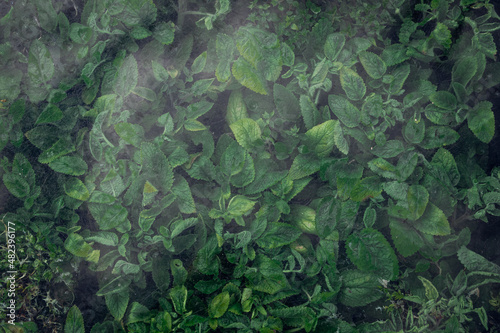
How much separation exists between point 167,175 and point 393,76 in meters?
1.18

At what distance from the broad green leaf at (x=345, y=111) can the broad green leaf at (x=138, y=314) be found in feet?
4.32

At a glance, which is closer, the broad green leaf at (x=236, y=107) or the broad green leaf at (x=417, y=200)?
the broad green leaf at (x=417, y=200)

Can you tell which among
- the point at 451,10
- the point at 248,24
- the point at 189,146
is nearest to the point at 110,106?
the point at 189,146

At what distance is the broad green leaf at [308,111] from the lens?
1.80 metres

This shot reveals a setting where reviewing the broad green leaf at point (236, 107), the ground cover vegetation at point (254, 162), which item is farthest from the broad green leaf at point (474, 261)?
the broad green leaf at point (236, 107)

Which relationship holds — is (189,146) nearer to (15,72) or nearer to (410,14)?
(15,72)

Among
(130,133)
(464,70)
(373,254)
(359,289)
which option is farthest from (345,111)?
(130,133)

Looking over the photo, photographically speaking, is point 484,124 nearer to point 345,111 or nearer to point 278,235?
point 345,111

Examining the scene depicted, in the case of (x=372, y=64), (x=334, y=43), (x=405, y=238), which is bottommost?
(x=405, y=238)

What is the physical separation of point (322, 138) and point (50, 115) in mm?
1285

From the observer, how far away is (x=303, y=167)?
180 cm

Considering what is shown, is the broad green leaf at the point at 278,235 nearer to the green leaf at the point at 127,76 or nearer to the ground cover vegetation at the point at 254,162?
the ground cover vegetation at the point at 254,162

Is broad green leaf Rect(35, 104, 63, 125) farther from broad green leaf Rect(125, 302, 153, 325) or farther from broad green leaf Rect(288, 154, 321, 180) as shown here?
broad green leaf Rect(288, 154, 321, 180)

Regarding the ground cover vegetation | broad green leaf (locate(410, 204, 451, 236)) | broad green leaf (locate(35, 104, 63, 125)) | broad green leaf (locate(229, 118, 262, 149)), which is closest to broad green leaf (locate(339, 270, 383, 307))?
the ground cover vegetation
